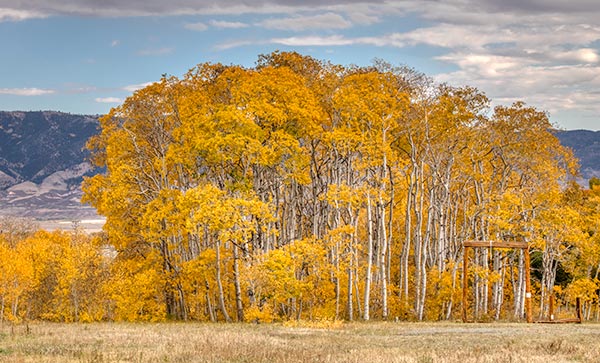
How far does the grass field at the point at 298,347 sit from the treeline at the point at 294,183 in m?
14.5

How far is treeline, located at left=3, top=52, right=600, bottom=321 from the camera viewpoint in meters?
45.5

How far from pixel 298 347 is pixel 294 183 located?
34411 millimetres

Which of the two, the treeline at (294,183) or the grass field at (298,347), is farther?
the treeline at (294,183)

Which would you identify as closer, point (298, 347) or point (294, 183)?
point (298, 347)

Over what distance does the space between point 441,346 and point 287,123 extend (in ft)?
88.1

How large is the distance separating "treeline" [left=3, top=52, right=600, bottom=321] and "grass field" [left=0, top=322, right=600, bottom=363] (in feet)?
47.7

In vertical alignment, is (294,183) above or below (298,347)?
above

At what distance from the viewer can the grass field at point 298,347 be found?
20016 millimetres

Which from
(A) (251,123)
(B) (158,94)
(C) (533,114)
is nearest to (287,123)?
(A) (251,123)

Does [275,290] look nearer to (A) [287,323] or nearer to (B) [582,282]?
(A) [287,323]

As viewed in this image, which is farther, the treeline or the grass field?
the treeline

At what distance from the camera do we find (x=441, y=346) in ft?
76.8

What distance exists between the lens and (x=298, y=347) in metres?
23.0

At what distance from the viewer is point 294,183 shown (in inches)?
2244
